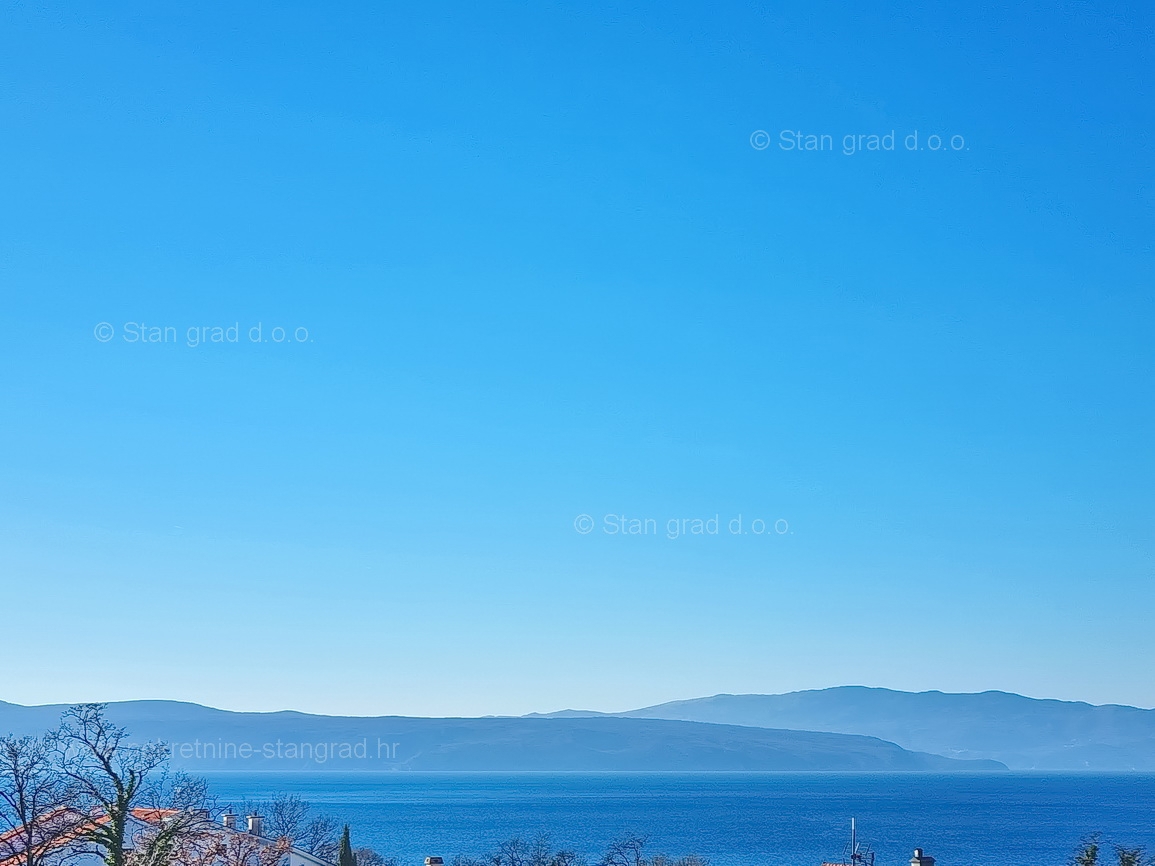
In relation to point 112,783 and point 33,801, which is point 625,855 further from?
point 33,801

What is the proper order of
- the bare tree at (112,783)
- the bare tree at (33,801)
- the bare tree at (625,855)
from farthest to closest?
the bare tree at (625,855) → the bare tree at (33,801) → the bare tree at (112,783)

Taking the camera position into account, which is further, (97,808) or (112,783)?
(97,808)

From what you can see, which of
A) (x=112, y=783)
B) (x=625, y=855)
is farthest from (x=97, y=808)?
(x=625, y=855)

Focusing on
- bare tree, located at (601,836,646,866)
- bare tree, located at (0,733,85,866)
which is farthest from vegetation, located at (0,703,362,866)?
bare tree, located at (601,836,646,866)

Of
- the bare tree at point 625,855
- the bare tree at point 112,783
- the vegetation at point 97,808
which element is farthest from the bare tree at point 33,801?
the bare tree at point 625,855

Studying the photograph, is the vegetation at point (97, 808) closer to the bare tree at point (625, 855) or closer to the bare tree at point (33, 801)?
the bare tree at point (33, 801)

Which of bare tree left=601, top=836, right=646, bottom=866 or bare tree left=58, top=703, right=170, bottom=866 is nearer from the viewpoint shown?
bare tree left=58, top=703, right=170, bottom=866

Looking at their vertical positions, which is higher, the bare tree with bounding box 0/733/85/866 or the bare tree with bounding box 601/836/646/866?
the bare tree with bounding box 0/733/85/866

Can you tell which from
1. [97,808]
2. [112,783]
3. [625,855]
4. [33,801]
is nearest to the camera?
[33,801]

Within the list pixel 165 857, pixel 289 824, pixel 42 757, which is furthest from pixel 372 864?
pixel 165 857

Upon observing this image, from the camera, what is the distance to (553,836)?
615ft

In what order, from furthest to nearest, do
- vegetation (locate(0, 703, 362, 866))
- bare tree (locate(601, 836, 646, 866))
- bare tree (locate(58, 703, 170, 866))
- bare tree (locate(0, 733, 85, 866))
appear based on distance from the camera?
bare tree (locate(601, 836, 646, 866)) → bare tree (locate(0, 733, 85, 866)) → vegetation (locate(0, 703, 362, 866)) → bare tree (locate(58, 703, 170, 866))

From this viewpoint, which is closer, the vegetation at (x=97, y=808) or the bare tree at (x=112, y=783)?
the bare tree at (x=112, y=783)

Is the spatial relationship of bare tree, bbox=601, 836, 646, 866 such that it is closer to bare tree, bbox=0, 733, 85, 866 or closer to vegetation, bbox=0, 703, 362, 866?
vegetation, bbox=0, 703, 362, 866
